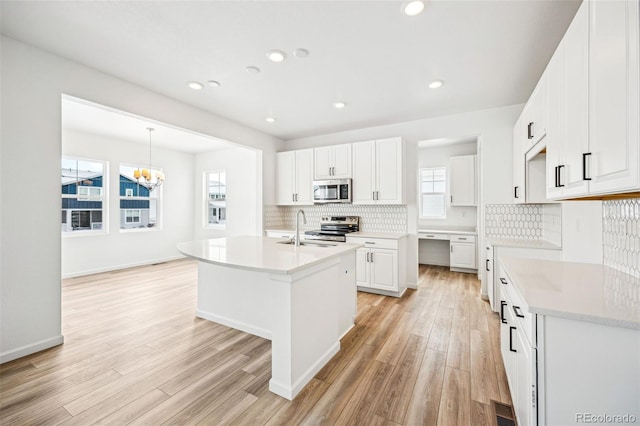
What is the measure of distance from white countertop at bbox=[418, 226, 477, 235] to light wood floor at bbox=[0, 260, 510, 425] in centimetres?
223

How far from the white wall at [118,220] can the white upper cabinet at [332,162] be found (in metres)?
4.09

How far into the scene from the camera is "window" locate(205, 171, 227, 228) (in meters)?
7.00

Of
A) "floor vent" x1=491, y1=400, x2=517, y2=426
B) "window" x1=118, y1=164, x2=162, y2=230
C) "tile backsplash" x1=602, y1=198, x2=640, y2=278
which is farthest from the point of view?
"window" x1=118, y1=164, x2=162, y2=230

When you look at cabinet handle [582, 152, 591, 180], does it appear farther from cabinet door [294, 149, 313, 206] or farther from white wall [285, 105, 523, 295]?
cabinet door [294, 149, 313, 206]

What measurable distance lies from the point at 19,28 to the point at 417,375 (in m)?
4.19

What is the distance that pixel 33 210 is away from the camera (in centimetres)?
241

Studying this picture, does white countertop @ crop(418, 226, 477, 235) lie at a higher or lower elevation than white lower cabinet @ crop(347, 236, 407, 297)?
higher

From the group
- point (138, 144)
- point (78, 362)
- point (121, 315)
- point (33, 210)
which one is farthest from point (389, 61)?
point (138, 144)

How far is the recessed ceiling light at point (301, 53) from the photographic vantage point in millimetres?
2430

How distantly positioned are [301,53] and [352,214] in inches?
120

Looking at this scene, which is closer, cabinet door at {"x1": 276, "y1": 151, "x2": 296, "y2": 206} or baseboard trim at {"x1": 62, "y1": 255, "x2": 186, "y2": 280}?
baseboard trim at {"x1": 62, "y1": 255, "x2": 186, "y2": 280}

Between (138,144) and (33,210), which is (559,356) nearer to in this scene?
(33,210)

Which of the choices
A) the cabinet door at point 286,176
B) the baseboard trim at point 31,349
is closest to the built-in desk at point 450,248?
the cabinet door at point 286,176

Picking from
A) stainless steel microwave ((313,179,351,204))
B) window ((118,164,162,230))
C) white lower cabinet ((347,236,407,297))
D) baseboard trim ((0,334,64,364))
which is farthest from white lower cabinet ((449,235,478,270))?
window ((118,164,162,230))
